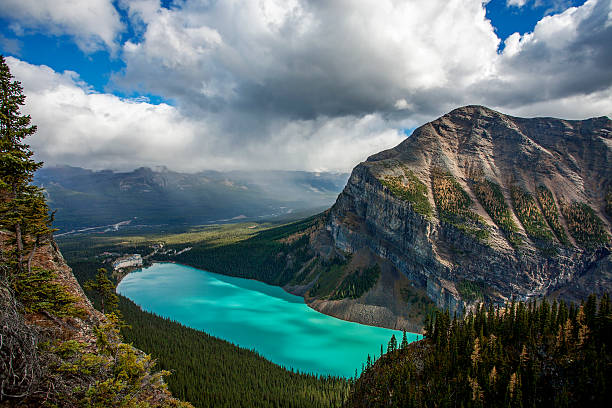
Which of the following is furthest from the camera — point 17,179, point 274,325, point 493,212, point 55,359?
point 493,212

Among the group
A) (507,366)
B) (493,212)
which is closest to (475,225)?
(493,212)

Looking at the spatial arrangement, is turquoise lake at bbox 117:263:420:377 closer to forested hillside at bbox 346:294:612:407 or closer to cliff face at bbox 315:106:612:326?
cliff face at bbox 315:106:612:326

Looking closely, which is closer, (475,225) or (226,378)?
(226,378)

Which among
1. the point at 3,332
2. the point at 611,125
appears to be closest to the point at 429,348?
the point at 3,332

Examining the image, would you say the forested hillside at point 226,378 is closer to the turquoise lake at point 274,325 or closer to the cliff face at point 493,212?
the turquoise lake at point 274,325

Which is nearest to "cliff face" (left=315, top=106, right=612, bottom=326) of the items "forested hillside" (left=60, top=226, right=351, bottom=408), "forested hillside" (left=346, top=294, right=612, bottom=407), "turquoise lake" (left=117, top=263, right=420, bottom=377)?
"turquoise lake" (left=117, top=263, right=420, bottom=377)

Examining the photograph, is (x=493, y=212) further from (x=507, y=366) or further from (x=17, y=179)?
(x=17, y=179)
